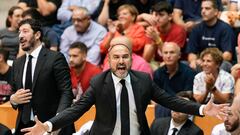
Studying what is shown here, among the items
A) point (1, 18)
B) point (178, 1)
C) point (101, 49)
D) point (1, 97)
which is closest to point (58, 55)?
point (1, 97)

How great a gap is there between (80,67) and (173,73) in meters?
1.10

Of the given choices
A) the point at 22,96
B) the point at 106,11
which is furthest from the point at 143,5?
the point at 22,96

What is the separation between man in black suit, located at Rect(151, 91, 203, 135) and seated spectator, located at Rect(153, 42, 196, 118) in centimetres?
91

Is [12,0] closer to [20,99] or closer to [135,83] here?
[20,99]

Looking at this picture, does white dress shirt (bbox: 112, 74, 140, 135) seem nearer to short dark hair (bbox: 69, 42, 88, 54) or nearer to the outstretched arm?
the outstretched arm

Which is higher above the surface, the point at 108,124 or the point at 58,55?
the point at 58,55

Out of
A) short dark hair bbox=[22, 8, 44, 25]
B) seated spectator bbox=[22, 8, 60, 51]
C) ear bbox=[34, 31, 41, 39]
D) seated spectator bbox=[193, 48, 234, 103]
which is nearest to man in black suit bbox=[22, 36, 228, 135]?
ear bbox=[34, 31, 41, 39]

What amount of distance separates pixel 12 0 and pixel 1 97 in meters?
3.25

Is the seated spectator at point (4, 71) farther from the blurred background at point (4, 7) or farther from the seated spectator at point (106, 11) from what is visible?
the blurred background at point (4, 7)

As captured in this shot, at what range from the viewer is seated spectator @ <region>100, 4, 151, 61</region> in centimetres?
933

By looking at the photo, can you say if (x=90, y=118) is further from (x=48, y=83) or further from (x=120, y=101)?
(x=120, y=101)

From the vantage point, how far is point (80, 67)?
29.0 feet

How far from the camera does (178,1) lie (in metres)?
9.94

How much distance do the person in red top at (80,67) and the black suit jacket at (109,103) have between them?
2606 millimetres
